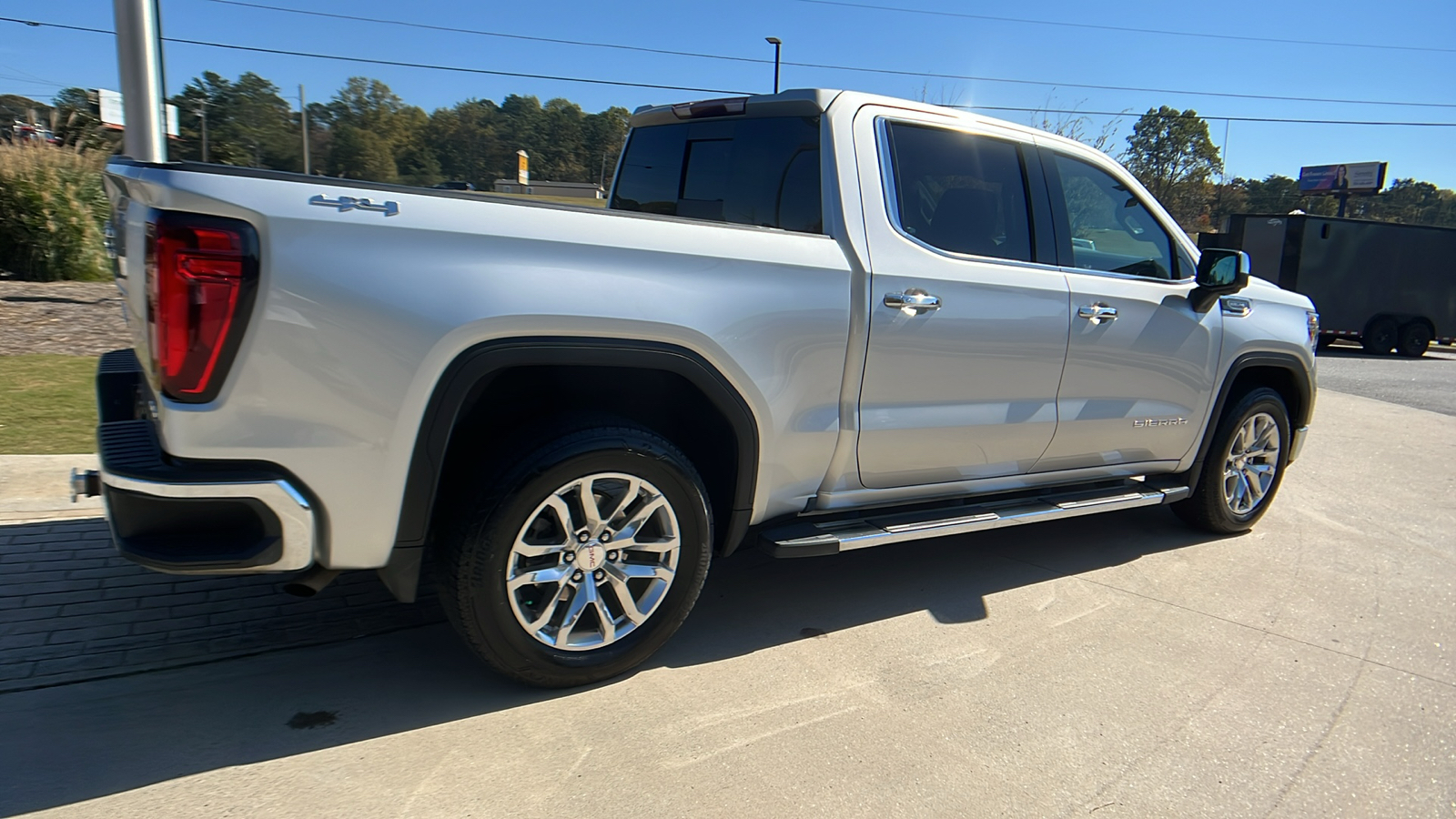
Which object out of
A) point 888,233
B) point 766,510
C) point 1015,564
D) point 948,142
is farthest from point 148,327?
point 1015,564

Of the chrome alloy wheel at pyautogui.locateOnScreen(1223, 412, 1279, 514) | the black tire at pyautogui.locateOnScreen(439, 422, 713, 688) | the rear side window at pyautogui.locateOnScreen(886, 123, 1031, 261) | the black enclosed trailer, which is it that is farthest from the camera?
the black enclosed trailer

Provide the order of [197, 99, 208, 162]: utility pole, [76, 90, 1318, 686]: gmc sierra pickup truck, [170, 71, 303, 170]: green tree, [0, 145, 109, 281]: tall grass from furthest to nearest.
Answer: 1. [197, 99, 208, 162]: utility pole
2. [170, 71, 303, 170]: green tree
3. [0, 145, 109, 281]: tall grass
4. [76, 90, 1318, 686]: gmc sierra pickup truck

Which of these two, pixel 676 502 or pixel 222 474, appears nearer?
pixel 222 474

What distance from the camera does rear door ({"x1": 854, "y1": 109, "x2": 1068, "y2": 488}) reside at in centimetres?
359

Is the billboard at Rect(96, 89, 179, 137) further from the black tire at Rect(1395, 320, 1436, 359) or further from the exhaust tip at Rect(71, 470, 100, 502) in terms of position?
the black tire at Rect(1395, 320, 1436, 359)

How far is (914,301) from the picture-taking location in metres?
3.57

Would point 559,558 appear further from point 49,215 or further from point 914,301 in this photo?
point 49,215

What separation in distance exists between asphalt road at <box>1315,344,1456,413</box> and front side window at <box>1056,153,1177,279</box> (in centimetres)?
672

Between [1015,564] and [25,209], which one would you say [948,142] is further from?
[25,209]

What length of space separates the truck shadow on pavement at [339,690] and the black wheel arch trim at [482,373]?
2.04 feet

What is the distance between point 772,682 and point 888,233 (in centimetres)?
173

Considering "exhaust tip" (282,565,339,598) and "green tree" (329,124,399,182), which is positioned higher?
"green tree" (329,124,399,182)

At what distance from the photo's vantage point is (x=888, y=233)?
3.60m

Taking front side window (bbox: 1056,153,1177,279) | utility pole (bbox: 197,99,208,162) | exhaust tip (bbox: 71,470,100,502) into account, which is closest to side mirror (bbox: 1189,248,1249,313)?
front side window (bbox: 1056,153,1177,279)
